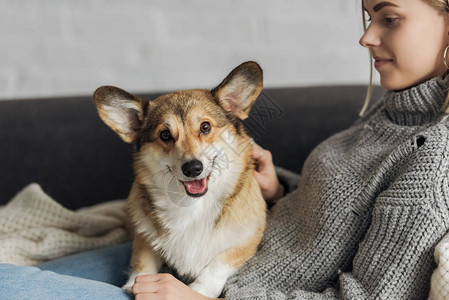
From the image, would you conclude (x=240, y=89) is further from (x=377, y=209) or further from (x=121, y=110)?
(x=377, y=209)

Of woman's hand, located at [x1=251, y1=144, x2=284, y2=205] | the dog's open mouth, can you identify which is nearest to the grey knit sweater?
woman's hand, located at [x1=251, y1=144, x2=284, y2=205]

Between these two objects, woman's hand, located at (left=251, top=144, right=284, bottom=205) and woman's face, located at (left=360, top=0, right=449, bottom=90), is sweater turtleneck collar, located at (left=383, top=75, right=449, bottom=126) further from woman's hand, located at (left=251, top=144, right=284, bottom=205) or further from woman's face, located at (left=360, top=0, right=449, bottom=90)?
woman's hand, located at (left=251, top=144, right=284, bottom=205)

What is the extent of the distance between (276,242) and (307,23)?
49.3 inches

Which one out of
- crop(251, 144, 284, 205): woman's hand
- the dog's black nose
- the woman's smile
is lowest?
crop(251, 144, 284, 205): woman's hand

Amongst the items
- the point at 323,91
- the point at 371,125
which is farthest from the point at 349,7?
the point at 371,125

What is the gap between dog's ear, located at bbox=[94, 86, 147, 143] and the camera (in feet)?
3.75

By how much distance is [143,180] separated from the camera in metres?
1.18

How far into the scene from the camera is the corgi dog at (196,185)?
111cm

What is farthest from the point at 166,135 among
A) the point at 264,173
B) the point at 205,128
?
the point at 264,173

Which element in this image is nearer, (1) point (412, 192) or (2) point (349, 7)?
(1) point (412, 192)

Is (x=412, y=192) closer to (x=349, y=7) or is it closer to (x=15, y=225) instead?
(x=15, y=225)

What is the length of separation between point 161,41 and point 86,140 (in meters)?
0.60

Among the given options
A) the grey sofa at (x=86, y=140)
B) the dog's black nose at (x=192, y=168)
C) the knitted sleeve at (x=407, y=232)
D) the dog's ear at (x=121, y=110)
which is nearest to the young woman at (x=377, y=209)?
the knitted sleeve at (x=407, y=232)

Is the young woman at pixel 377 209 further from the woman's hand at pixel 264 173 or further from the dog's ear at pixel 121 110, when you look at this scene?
the dog's ear at pixel 121 110
